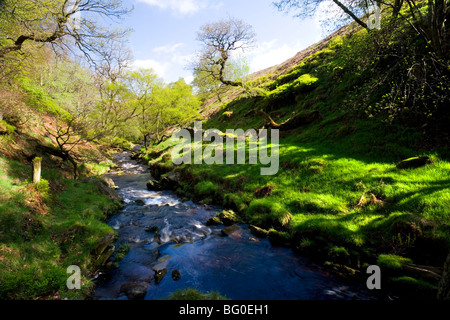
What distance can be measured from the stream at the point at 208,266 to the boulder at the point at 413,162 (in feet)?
18.9

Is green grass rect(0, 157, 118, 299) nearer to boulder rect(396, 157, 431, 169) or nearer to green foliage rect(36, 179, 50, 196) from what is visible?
green foliage rect(36, 179, 50, 196)

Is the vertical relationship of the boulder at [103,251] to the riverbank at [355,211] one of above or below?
below

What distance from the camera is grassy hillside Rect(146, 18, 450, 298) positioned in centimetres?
579

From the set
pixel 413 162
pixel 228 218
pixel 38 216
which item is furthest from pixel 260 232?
pixel 38 216

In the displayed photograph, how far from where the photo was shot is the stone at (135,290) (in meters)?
5.26

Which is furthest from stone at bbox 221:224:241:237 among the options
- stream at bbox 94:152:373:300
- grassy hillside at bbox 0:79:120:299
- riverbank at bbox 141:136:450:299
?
grassy hillside at bbox 0:79:120:299

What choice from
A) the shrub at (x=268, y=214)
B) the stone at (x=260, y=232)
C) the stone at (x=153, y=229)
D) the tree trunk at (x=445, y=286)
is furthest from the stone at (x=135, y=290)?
the tree trunk at (x=445, y=286)

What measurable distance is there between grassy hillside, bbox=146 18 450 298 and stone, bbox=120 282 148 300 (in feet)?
16.6

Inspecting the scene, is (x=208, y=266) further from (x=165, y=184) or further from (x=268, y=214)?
(x=165, y=184)

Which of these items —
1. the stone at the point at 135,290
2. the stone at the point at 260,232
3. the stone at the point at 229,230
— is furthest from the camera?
the stone at the point at 229,230

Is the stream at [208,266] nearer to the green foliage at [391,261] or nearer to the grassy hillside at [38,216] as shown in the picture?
the green foliage at [391,261]

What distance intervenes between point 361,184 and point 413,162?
2244 mm

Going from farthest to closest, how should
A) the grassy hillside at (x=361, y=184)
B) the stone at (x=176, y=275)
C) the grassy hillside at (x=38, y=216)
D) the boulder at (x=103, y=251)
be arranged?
1. the boulder at (x=103, y=251)
2. the stone at (x=176, y=275)
3. the grassy hillside at (x=361, y=184)
4. the grassy hillside at (x=38, y=216)

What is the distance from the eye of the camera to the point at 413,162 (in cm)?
816
